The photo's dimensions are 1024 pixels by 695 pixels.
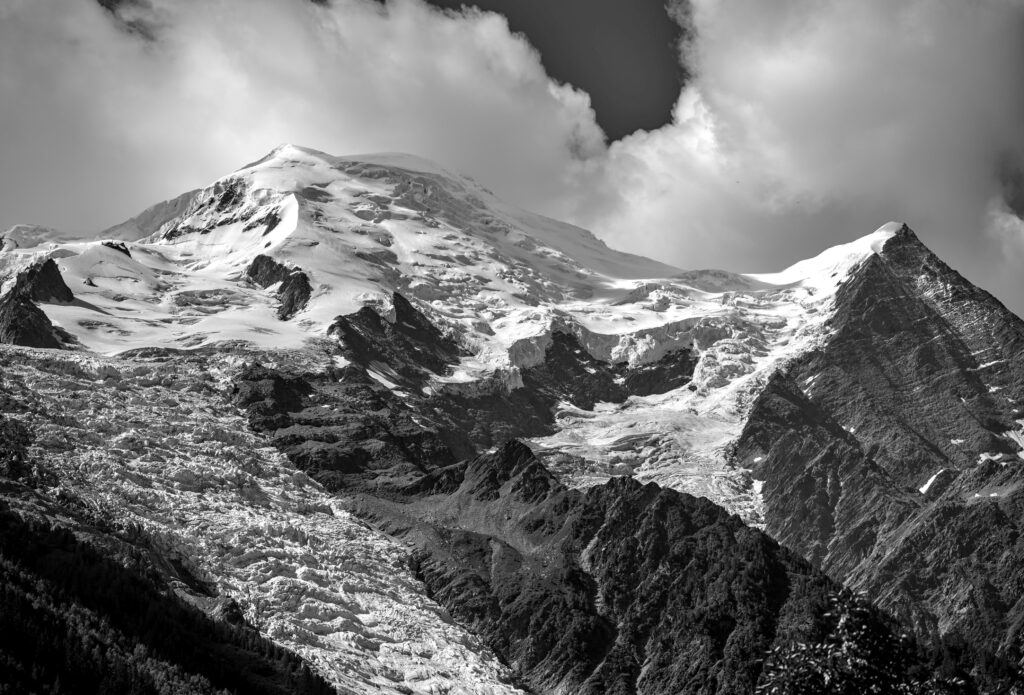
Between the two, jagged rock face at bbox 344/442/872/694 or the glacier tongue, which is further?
jagged rock face at bbox 344/442/872/694

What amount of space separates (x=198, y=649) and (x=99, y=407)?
6653 cm

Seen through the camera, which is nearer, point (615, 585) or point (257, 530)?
point (257, 530)

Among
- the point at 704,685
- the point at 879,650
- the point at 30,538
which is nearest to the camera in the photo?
the point at 879,650

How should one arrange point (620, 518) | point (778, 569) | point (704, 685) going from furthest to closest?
point (620, 518)
point (778, 569)
point (704, 685)

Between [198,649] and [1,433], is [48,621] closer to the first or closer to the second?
[198,649]

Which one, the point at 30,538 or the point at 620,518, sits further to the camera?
the point at 620,518

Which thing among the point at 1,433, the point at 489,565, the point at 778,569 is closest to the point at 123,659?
the point at 1,433

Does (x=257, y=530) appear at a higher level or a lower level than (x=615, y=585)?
lower

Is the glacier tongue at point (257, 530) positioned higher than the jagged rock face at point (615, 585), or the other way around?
the jagged rock face at point (615, 585)

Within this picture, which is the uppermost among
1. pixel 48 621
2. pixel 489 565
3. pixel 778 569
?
pixel 778 569

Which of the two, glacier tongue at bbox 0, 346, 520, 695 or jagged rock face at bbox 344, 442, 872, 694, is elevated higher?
jagged rock face at bbox 344, 442, 872, 694

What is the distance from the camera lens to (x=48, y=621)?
117875 millimetres

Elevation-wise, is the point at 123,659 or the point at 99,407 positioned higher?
the point at 99,407

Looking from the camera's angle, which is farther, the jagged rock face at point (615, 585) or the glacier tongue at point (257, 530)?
the jagged rock face at point (615, 585)
